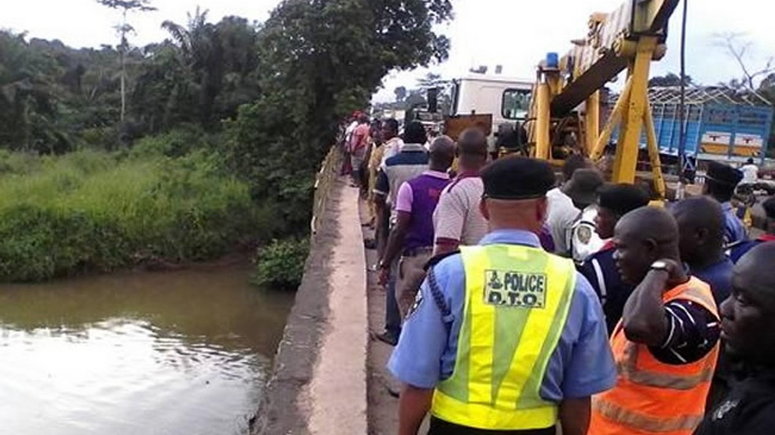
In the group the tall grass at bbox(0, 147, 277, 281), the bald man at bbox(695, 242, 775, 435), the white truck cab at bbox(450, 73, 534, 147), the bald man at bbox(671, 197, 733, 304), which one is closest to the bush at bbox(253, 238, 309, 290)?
the tall grass at bbox(0, 147, 277, 281)

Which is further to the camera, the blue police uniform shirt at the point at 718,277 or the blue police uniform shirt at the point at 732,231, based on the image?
the blue police uniform shirt at the point at 732,231

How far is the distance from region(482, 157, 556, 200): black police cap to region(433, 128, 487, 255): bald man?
81.0 inches

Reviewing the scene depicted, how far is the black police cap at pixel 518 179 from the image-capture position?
2336mm

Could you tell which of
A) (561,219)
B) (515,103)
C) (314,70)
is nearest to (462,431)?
(561,219)

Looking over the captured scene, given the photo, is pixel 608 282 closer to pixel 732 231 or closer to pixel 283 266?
pixel 732 231

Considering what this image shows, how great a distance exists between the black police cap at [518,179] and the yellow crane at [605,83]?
4574 millimetres

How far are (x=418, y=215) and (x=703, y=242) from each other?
8.01 ft

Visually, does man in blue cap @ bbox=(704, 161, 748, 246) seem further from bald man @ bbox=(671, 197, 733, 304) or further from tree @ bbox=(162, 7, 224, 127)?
tree @ bbox=(162, 7, 224, 127)

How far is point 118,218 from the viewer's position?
26812 mm

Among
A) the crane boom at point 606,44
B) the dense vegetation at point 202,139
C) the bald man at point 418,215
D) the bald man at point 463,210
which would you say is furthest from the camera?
the dense vegetation at point 202,139

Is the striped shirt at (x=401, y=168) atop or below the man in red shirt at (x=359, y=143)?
atop

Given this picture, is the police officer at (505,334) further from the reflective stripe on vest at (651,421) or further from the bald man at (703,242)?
the bald man at (703,242)

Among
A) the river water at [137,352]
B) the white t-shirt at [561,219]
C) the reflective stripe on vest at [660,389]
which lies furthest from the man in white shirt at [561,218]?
the river water at [137,352]

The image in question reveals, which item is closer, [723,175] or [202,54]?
[723,175]
